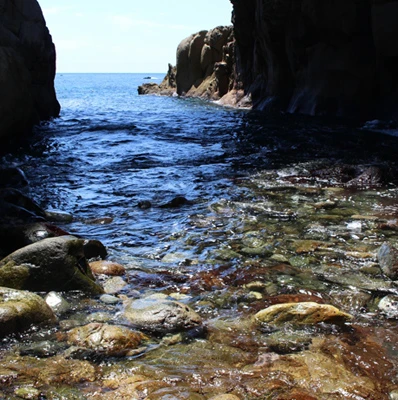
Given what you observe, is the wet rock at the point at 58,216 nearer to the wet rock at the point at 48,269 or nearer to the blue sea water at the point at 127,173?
the blue sea water at the point at 127,173

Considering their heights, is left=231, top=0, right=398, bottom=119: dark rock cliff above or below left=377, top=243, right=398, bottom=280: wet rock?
above

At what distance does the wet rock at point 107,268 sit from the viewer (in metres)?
5.53

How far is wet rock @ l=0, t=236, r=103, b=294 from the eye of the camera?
4.75 meters

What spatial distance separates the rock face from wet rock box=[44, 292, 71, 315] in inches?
444

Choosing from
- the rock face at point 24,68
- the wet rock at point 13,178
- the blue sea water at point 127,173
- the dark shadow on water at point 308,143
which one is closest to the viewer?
the blue sea water at point 127,173

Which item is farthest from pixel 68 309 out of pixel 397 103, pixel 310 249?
pixel 397 103

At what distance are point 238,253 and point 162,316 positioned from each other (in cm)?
210

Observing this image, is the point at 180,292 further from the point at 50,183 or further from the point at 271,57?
the point at 271,57

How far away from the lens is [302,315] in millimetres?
4254

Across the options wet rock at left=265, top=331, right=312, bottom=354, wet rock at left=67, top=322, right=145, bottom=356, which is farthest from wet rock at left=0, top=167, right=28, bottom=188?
wet rock at left=265, top=331, right=312, bottom=354

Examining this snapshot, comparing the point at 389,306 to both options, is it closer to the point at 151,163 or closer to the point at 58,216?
the point at 58,216

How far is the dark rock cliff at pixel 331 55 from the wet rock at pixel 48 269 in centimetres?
1677

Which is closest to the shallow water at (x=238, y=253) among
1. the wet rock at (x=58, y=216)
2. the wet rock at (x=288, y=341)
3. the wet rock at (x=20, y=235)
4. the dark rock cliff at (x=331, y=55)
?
the wet rock at (x=288, y=341)

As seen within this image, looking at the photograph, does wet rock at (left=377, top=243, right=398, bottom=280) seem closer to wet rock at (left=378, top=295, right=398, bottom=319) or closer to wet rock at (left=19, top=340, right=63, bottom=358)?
wet rock at (left=378, top=295, right=398, bottom=319)
